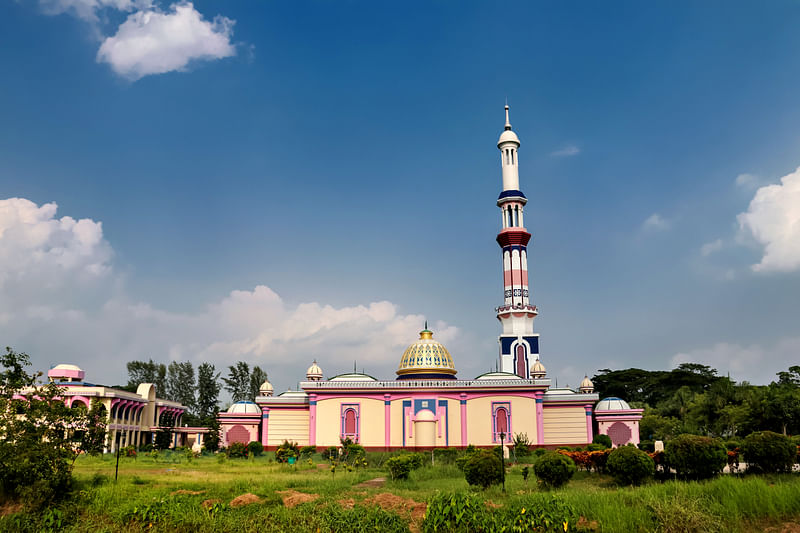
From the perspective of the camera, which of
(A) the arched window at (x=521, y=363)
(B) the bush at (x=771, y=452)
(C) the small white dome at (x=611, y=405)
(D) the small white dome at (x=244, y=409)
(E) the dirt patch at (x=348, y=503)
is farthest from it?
(A) the arched window at (x=521, y=363)

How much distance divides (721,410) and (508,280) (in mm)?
19095

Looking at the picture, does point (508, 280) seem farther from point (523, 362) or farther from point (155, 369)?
point (155, 369)

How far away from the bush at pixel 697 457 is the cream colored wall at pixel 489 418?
2320 centimetres

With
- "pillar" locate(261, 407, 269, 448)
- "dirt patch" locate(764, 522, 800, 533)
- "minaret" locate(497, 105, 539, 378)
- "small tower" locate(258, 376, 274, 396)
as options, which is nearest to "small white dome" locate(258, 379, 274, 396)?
"small tower" locate(258, 376, 274, 396)

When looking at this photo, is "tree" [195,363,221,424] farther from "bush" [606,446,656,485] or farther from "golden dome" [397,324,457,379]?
"bush" [606,446,656,485]

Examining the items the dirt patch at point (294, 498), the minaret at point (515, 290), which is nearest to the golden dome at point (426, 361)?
the minaret at point (515, 290)

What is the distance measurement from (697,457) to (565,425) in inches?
1027

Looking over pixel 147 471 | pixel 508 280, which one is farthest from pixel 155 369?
pixel 147 471

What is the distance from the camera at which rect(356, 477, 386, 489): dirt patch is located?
73.0 ft

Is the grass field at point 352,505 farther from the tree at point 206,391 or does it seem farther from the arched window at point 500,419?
the tree at point 206,391

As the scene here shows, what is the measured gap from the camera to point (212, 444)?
1859 inches

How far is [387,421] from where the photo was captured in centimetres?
4331

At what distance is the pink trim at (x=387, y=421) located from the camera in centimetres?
4303

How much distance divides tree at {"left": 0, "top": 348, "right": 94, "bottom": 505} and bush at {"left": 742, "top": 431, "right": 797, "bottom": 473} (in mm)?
21896
